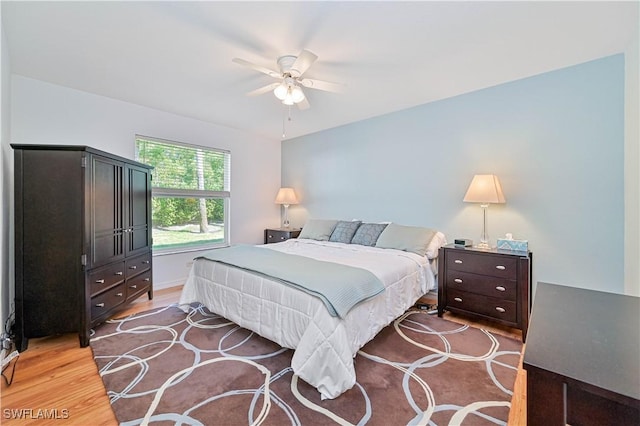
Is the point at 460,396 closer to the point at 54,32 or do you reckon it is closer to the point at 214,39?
the point at 214,39

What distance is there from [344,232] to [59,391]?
9.85 ft

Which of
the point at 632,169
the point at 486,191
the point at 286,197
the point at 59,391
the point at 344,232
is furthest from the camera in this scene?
the point at 286,197

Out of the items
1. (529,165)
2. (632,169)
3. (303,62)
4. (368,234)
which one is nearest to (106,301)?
(303,62)

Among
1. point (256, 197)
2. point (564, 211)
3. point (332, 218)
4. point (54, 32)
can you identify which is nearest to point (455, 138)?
point (564, 211)

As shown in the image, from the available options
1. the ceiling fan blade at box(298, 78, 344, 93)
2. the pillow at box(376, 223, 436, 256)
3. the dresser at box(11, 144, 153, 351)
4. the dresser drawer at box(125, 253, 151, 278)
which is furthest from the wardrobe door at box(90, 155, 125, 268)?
the pillow at box(376, 223, 436, 256)

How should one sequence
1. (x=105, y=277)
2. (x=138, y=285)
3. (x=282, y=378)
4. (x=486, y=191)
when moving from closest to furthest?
(x=282, y=378) → (x=105, y=277) → (x=486, y=191) → (x=138, y=285)

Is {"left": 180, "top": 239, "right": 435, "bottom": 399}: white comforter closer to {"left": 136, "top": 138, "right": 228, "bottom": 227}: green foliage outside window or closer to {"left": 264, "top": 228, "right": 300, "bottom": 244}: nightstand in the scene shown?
{"left": 264, "top": 228, "right": 300, "bottom": 244}: nightstand

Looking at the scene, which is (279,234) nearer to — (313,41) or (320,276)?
(320,276)

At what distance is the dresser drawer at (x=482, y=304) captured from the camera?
97.8 inches

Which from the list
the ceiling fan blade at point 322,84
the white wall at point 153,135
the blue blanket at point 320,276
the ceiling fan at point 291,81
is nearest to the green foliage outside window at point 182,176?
the white wall at point 153,135

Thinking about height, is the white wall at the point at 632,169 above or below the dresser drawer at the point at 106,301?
above

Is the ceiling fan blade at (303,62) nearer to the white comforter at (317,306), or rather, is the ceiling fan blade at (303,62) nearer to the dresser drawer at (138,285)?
the white comforter at (317,306)

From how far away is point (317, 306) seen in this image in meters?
1.81

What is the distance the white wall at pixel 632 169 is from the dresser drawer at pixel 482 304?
85 centimetres
